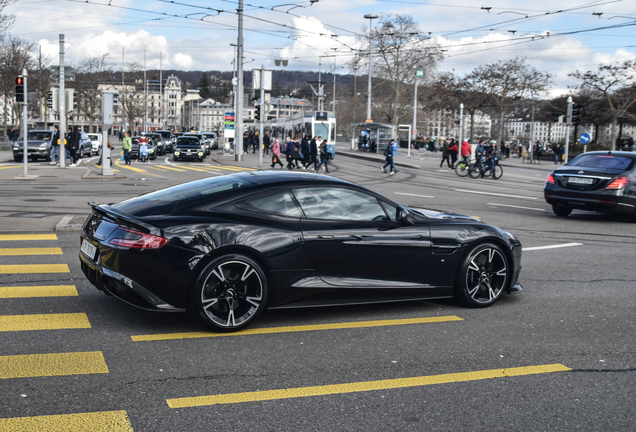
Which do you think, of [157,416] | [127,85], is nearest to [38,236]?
[157,416]

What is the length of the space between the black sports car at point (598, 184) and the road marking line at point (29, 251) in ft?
33.0

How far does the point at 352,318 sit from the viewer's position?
19.4 ft

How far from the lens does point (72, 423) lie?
3.53 metres

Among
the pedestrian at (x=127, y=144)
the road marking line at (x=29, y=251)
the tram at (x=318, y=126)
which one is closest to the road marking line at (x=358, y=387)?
the road marking line at (x=29, y=251)

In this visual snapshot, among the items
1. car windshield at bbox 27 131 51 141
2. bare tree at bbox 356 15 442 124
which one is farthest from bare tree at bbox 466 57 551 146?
car windshield at bbox 27 131 51 141

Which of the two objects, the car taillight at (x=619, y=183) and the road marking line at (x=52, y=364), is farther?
the car taillight at (x=619, y=183)

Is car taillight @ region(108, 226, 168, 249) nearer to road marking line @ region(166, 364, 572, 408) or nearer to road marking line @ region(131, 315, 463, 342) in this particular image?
road marking line @ region(131, 315, 463, 342)

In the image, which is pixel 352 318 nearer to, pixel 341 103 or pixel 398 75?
pixel 398 75

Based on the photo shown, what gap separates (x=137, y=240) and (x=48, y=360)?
1.09m

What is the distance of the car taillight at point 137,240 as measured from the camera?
5035mm

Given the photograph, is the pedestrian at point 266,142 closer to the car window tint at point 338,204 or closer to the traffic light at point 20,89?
the traffic light at point 20,89

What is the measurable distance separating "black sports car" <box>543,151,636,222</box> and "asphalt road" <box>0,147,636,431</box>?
5924 mm

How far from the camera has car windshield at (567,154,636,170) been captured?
13.5 m

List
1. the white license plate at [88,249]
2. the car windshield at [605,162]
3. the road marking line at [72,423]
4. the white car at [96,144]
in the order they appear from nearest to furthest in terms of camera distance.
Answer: the road marking line at [72,423] → the white license plate at [88,249] → the car windshield at [605,162] → the white car at [96,144]
